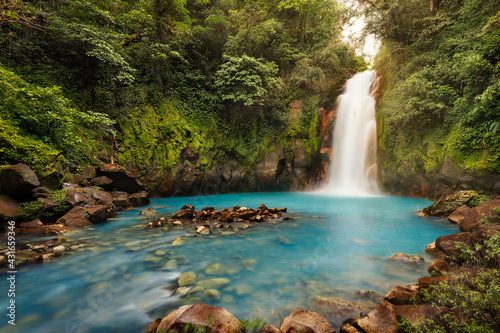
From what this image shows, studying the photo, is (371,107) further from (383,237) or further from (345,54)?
(383,237)

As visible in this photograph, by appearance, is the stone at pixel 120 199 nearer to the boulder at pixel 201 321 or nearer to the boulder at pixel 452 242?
the boulder at pixel 201 321

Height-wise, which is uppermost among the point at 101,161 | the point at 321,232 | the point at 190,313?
the point at 101,161

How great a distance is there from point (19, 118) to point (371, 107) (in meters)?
17.2

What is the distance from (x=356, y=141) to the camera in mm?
14820

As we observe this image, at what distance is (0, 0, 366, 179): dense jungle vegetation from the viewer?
6809 millimetres

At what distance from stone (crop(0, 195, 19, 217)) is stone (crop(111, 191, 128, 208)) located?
3.13 m

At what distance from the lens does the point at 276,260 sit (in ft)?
13.1

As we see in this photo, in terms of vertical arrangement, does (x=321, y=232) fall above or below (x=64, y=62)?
below

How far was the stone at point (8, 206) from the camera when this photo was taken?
4.84 m

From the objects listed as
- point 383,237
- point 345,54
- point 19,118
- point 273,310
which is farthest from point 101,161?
point 345,54

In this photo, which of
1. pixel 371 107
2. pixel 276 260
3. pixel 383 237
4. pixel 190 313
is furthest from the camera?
pixel 371 107

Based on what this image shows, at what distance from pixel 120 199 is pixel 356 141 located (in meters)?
14.3

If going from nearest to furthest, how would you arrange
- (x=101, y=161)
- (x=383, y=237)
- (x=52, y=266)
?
(x=52, y=266)
(x=383, y=237)
(x=101, y=161)

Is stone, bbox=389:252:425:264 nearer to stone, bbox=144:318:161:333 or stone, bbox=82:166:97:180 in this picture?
stone, bbox=144:318:161:333
